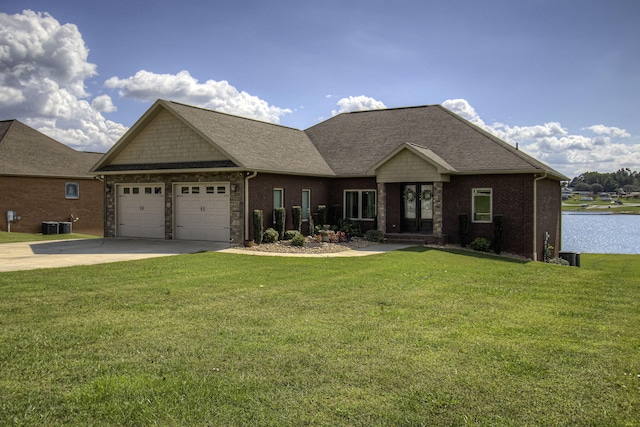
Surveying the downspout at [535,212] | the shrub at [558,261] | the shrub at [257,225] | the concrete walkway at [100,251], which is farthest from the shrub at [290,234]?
the shrub at [558,261]

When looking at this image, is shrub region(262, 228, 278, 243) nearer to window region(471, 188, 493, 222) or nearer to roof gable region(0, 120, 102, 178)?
window region(471, 188, 493, 222)

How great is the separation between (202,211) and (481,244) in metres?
11.2

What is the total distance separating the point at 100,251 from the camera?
58.9ft

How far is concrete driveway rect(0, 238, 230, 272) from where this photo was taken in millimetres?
14867

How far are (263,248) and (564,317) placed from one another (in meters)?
12.2

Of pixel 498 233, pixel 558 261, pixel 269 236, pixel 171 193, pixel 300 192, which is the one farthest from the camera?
pixel 558 261

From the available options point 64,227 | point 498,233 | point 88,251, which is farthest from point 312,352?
point 64,227

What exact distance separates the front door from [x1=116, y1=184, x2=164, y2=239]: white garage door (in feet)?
35.0

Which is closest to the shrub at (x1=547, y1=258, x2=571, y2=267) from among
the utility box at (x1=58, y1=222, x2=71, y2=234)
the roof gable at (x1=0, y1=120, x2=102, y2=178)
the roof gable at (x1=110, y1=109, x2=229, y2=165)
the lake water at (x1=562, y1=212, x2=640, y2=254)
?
the lake water at (x1=562, y1=212, x2=640, y2=254)

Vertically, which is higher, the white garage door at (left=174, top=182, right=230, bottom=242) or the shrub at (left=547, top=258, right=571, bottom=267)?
the white garage door at (left=174, top=182, right=230, bottom=242)

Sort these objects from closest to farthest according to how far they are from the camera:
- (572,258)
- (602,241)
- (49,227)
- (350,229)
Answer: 1. (350,229)
2. (572,258)
3. (49,227)
4. (602,241)

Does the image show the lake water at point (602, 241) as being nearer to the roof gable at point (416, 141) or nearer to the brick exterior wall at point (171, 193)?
the roof gable at point (416, 141)

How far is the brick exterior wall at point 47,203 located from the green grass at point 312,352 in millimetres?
18330

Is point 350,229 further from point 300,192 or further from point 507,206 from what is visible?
point 507,206
